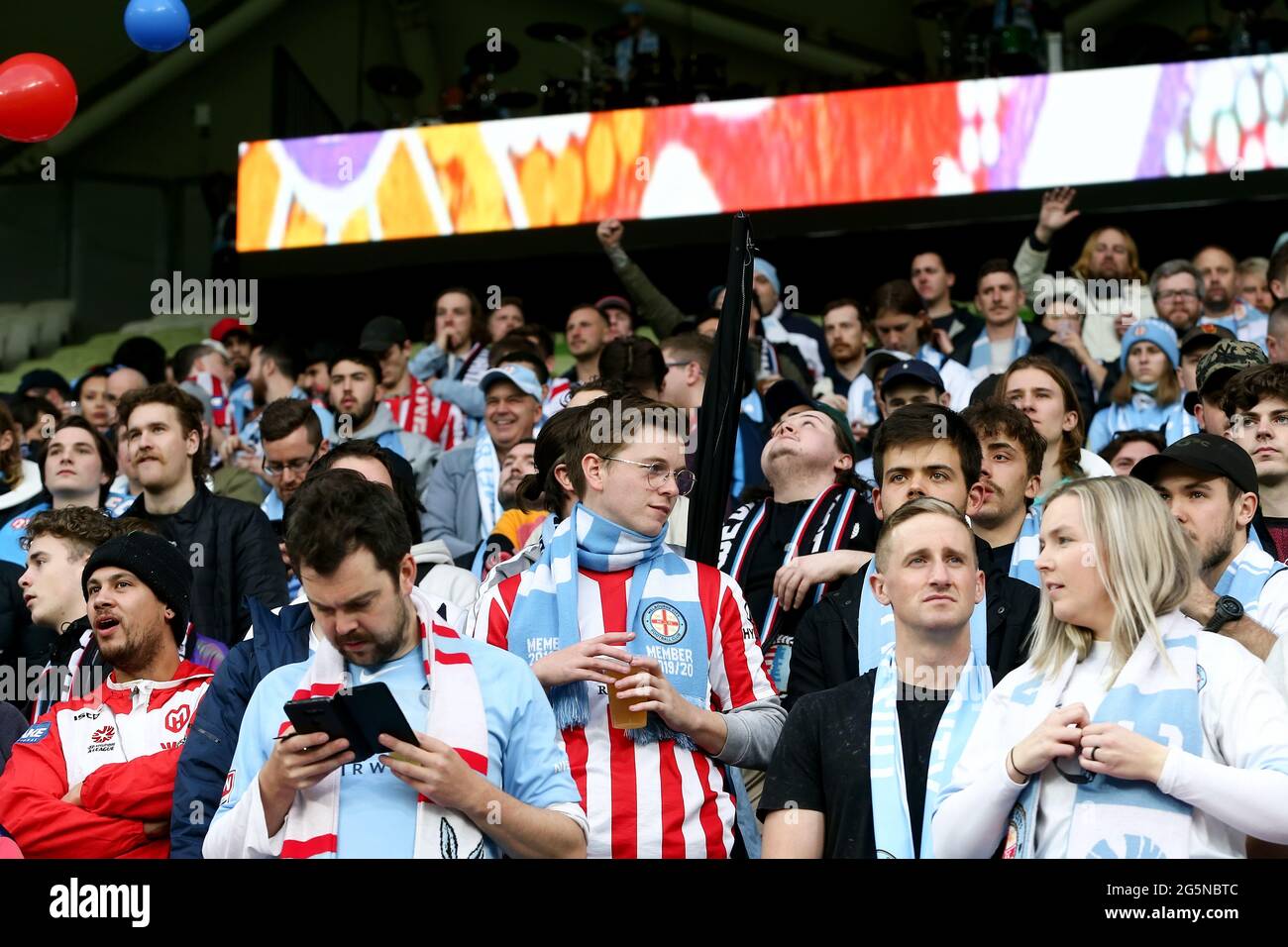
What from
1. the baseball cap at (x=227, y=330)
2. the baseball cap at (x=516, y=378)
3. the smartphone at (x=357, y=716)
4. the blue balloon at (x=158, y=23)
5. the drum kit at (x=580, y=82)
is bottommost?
the smartphone at (x=357, y=716)

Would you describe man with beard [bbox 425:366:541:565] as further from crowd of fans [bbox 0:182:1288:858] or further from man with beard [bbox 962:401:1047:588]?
man with beard [bbox 962:401:1047:588]

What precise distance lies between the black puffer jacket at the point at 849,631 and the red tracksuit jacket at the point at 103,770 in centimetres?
158

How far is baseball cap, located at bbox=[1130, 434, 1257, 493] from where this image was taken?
4.31 m

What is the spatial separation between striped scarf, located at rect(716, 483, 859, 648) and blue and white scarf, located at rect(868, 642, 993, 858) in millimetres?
1390

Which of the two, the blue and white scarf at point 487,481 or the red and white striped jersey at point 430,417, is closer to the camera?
the blue and white scarf at point 487,481

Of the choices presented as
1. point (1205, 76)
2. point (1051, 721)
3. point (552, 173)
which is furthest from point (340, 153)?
point (1051, 721)

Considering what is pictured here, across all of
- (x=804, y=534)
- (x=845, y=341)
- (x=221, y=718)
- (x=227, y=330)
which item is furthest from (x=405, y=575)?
(x=227, y=330)

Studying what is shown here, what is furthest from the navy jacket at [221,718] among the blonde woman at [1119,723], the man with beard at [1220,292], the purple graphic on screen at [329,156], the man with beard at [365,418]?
the purple graphic on screen at [329,156]

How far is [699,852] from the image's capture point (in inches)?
154

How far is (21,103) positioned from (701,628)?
364 cm

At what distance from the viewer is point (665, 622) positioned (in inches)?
162

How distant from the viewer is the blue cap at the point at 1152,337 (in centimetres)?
753

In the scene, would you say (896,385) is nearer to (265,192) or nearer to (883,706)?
(883,706)

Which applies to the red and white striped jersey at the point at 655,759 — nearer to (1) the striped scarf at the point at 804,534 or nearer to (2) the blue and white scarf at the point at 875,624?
(2) the blue and white scarf at the point at 875,624
